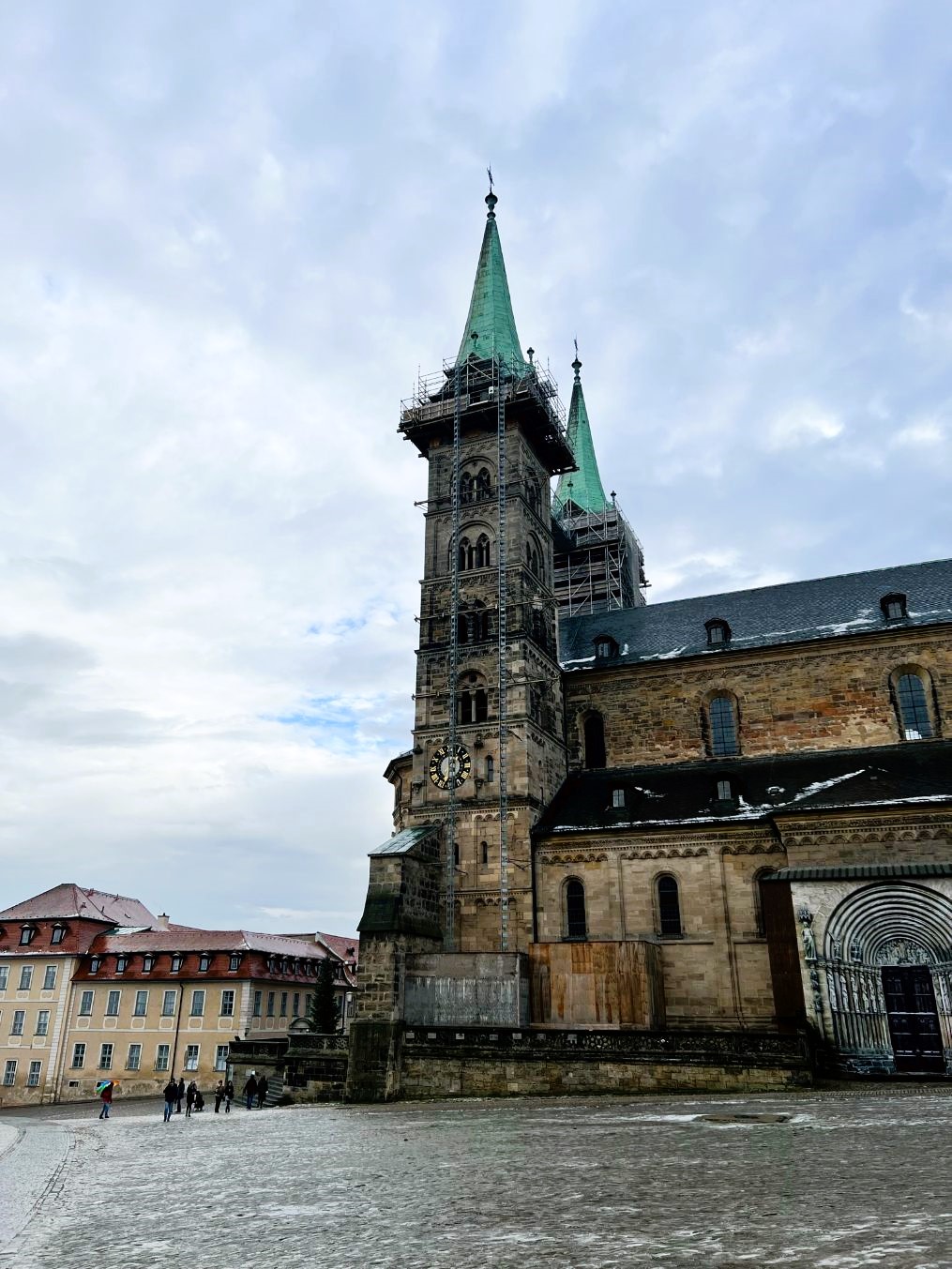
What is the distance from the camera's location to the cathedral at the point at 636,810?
2714cm

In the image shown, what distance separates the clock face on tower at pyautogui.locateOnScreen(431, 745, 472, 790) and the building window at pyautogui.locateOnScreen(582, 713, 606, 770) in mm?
6105

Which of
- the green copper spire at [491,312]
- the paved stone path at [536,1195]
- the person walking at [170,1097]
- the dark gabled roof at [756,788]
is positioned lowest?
the person walking at [170,1097]

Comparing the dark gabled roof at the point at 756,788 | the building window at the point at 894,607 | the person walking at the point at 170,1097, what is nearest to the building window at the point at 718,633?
the dark gabled roof at the point at 756,788

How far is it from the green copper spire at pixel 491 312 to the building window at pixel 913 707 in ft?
74.8

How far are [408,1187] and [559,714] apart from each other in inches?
1152

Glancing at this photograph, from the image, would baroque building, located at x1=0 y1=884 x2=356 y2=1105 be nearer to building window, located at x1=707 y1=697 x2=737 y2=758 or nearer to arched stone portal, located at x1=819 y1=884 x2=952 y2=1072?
building window, located at x1=707 y1=697 x2=737 y2=758

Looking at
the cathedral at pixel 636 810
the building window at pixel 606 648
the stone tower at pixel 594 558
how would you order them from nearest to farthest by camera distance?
the cathedral at pixel 636 810
the building window at pixel 606 648
the stone tower at pixel 594 558

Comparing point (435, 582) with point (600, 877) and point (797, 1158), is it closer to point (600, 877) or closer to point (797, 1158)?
point (600, 877)

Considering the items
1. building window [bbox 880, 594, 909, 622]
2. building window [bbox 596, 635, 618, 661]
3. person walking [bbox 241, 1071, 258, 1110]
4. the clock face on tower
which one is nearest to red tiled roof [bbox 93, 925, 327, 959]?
person walking [bbox 241, 1071, 258, 1110]

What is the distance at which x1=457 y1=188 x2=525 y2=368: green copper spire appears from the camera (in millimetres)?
45719

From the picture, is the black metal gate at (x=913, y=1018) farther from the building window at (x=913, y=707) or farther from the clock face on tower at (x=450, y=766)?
the clock face on tower at (x=450, y=766)

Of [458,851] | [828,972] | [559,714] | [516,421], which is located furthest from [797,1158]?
[516,421]

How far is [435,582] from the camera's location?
41.0m

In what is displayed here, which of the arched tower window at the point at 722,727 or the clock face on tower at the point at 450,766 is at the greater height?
the arched tower window at the point at 722,727
